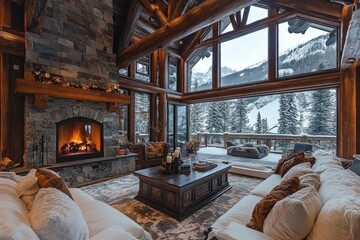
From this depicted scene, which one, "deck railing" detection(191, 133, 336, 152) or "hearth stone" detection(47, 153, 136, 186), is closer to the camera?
"hearth stone" detection(47, 153, 136, 186)

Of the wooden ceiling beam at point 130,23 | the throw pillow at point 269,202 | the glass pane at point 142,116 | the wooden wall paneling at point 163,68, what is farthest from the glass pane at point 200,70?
the throw pillow at point 269,202

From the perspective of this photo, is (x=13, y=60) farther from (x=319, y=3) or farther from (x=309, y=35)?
(x=309, y=35)

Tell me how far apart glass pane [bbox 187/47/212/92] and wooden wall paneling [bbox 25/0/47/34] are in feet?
18.0

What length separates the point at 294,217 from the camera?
112 centimetres

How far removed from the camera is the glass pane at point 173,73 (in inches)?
301

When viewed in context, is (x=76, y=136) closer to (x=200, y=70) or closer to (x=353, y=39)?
(x=353, y=39)

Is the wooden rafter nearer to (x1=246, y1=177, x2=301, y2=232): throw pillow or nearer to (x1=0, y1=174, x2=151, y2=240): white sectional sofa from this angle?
(x1=246, y1=177, x2=301, y2=232): throw pillow

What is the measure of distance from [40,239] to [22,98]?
3938 millimetres

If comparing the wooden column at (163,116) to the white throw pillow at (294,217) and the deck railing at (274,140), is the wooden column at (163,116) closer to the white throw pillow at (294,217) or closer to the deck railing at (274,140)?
the deck railing at (274,140)

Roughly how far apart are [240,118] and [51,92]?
32.8 feet

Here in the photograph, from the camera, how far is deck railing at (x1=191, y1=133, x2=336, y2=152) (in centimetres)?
657

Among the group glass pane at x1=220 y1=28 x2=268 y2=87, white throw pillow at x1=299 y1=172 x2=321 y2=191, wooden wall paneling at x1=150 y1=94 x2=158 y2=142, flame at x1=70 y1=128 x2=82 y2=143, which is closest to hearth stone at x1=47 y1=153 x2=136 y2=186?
flame at x1=70 y1=128 x2=82 y2=143

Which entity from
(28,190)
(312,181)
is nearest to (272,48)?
(312,181)

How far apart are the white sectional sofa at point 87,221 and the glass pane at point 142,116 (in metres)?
4.14
